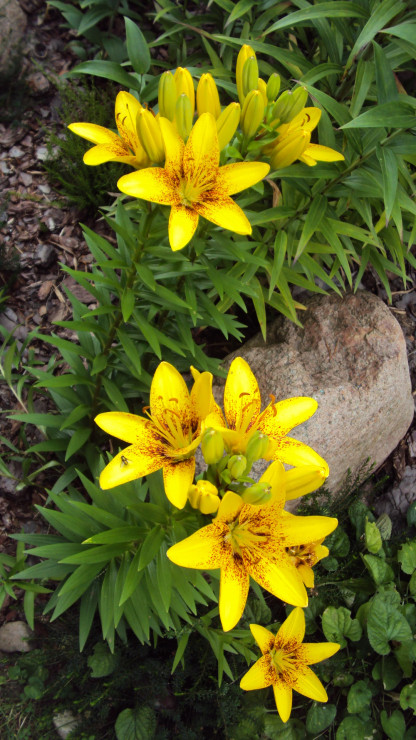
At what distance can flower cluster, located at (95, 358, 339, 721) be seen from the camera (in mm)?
1169

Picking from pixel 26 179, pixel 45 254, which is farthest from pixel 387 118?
pixel 26 179

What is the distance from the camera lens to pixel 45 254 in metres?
2.92

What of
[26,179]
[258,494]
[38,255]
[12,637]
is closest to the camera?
[258,494]

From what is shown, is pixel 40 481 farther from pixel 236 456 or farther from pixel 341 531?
pixel 236 456

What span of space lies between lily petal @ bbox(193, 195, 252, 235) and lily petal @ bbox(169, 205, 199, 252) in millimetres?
30

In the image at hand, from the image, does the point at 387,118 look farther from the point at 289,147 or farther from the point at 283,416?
the point at 283,416

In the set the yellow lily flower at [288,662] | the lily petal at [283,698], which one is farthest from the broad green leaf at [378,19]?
the lily petal at [283,698]

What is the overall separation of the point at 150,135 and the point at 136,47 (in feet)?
2.69

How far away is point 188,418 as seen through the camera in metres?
→ 1.39

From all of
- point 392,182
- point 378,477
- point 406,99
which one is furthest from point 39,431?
point 406,99

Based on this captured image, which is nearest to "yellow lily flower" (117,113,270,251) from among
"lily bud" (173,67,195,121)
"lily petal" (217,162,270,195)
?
"lily petal" (217,162,270,195)

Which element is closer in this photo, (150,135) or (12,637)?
(150,135)

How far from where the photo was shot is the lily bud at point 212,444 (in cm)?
116

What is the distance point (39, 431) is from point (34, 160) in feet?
4.73
